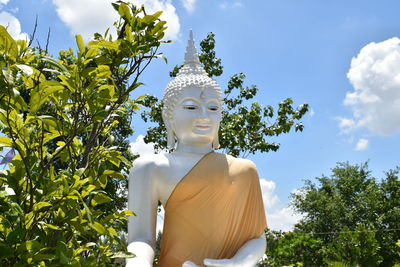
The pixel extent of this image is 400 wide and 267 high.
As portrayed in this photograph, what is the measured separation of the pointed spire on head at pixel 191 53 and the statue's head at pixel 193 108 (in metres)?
0.22

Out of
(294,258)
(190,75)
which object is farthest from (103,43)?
(294,258)

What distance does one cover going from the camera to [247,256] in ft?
10.1

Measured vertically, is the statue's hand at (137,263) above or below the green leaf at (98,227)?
above

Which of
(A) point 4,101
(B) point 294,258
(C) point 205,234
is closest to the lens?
(A) point 4,101

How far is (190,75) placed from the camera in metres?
3.63

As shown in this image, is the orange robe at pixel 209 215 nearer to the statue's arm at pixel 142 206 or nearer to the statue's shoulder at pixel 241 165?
the statue's shoulder at pixel 241 165

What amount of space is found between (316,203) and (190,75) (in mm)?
19902

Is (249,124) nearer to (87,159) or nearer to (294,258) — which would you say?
(87,159)

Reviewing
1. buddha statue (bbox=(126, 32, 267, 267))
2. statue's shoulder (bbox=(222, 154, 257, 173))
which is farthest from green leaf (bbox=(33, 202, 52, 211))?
statue's shoulder (bbox=(222, 154, 257, 173))

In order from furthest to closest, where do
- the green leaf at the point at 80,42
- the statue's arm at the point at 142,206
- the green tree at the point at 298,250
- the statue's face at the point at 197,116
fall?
1. the green tree at the point at 298,250
2. the statue's face at the point at 197,116
3. the statue's arm at the point at 142,206
4. the green leaf at the point at 80,42

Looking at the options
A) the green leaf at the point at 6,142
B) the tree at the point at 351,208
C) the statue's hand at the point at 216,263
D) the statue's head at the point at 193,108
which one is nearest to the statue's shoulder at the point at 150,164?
the statue's head at the point at 193,108

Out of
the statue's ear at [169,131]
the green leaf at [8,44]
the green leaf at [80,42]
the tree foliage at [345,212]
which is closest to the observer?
the green leaf at [8,44]

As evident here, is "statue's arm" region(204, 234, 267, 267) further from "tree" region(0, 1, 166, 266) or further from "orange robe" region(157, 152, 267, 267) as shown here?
"tree" region(0, 1, 166, 266)

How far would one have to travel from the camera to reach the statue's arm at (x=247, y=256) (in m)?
2.90
